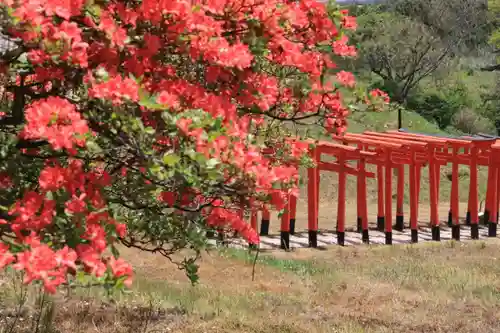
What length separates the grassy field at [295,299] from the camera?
717cm

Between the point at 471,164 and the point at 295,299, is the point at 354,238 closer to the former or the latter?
the point at 471,164

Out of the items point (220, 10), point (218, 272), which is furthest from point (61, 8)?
point (218, 272)

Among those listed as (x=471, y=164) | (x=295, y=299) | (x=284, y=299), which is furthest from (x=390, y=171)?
(x=284, y=299)

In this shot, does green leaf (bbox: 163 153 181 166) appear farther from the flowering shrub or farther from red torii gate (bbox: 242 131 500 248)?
red torii gate (bbox: 242 131 500 248)

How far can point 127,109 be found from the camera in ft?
11.1

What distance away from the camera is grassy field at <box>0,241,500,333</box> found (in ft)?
23.5

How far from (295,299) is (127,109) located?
6.19 m

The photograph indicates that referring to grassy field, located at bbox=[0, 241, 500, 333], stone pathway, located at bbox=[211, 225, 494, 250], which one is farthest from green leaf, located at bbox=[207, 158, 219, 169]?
stone pathway, located at bbox=[211, 225, 494, 250]

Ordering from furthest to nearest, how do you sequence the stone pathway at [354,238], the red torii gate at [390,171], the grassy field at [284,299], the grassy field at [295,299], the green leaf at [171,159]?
the stone pathway at [354,238] < the red torii gate at [390,171] < the grassy field at [295,299] < the grassy field at [284,299] < the green leaf at [171,159]

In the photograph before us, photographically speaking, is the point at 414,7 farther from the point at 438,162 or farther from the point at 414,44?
the point at 438,162

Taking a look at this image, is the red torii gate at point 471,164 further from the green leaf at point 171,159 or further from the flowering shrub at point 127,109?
the green leaf at point 171,159

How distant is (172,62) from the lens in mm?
4762

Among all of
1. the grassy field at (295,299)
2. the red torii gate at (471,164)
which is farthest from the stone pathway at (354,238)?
the grassy field at (295,299)

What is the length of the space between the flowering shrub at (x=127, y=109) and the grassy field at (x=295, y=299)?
9.13 feet
